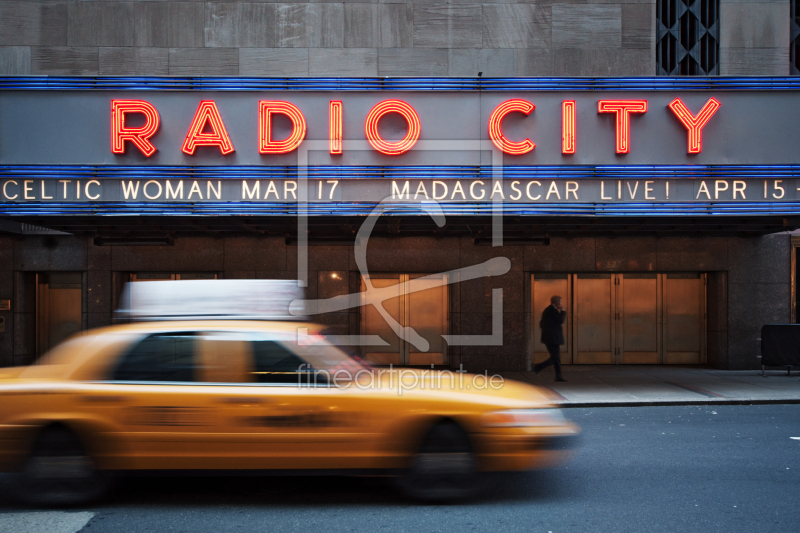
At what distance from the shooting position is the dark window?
4422 millimetres

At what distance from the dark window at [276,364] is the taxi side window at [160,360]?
22.9 inches

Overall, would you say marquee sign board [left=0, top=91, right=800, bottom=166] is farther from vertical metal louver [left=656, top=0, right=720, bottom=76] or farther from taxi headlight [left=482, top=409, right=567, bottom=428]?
taxi headlight [left=482, top=409, right=567, bottom=428]

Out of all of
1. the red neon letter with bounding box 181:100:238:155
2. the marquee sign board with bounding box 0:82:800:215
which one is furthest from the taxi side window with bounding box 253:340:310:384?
the red neon letter with bounding box 181:100:238:155

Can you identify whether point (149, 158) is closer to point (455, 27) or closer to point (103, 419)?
point (103, 419)

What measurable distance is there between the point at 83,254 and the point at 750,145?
49.3 feet

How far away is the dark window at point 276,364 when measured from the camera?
442 cm

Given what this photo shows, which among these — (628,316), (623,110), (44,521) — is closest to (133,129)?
(44,521)

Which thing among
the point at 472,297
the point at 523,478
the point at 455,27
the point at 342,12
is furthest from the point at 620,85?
the point at 523,478

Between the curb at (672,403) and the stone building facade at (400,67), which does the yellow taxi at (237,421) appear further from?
the stone building facade at (400,67)

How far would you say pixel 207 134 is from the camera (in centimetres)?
984

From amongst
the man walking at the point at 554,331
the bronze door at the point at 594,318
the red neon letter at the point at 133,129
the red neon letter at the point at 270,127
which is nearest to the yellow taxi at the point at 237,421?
the red neon letter at the point at 270,127

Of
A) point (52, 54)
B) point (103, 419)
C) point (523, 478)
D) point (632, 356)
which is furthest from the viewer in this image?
point (632, 356)

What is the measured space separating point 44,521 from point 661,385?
1036cm

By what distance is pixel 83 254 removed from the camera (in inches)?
483
